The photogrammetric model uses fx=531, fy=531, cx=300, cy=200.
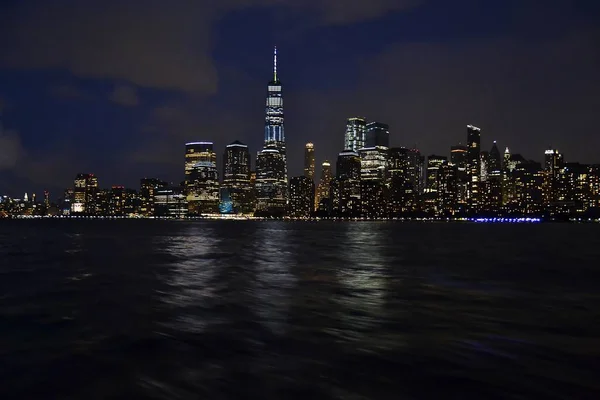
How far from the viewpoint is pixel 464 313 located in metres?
24.0

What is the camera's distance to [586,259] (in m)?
59.0

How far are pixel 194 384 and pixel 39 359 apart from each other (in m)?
5.86

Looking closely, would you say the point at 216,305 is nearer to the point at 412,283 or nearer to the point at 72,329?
the point at 72,329

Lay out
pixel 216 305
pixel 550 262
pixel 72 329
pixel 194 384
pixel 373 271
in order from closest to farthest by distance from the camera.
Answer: pixel 194 384 → pixel 72 329 → pixel 216 305 → pixel 373 271 → pixel 550 262

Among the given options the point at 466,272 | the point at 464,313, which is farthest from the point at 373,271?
the point at 464,313

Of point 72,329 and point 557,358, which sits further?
point 72,329

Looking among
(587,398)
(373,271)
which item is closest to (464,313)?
(587,398)

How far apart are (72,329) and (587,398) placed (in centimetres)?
1790

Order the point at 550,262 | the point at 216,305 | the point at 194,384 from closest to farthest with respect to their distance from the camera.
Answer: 1. the point at 194,384
2. the point at 216,305
3. the point at 550,262

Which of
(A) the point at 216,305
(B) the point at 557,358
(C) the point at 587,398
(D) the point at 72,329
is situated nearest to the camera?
(C) the point at 587,398

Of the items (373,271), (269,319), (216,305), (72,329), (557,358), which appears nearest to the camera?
(557,358)

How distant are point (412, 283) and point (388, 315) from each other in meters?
12.9

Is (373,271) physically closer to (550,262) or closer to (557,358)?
(550,262)

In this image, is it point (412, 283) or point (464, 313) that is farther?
point (412, 283)
